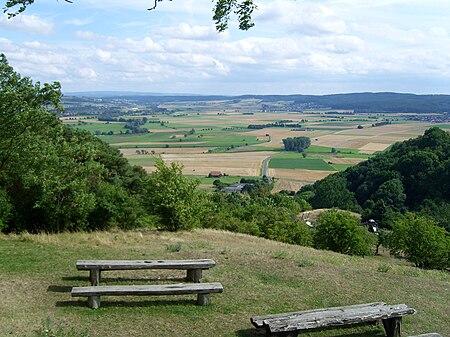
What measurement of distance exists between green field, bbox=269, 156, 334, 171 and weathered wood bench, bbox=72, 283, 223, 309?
8141 centimetres

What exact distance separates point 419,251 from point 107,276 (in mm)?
27473

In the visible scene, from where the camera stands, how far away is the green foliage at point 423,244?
1272 inches

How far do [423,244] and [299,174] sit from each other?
176ft

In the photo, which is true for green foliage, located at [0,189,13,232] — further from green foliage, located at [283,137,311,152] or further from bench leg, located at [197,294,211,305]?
green foliage, located at [283,137,311,152]

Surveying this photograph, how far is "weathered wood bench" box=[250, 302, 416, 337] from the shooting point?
7789 millimetres

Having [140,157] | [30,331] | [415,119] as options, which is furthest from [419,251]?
[415,119]

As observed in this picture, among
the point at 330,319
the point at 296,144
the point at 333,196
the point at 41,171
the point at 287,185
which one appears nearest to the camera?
the point at 330,319

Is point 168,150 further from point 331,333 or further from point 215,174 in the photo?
point 331,333

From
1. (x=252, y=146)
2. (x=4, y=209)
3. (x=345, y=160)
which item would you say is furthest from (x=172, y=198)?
(x=252, y=146)

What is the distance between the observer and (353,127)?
490 ft

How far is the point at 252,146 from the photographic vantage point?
11375cm

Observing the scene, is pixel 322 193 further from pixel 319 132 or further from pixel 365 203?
pixel 319 132

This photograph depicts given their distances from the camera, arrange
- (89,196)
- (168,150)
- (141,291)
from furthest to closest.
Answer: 1. (168,150)
2. (89,196)
3. (141,291)

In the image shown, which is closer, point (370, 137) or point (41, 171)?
point (41, 171)
